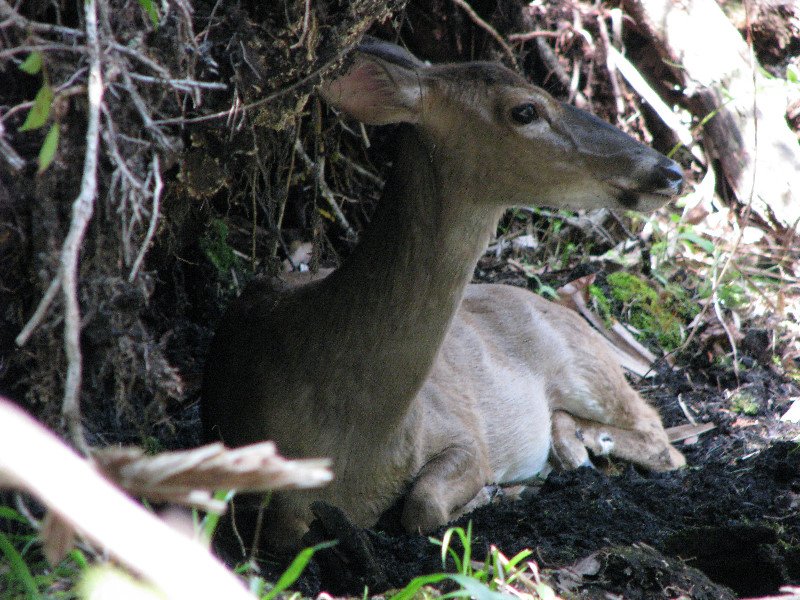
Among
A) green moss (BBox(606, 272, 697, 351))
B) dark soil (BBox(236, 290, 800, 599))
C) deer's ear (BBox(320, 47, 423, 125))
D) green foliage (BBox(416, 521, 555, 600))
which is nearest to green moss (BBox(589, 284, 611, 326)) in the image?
green moss (BBox(606, 272, 697, 351))

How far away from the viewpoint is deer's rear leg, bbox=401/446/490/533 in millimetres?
3568

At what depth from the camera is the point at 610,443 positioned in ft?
17.7

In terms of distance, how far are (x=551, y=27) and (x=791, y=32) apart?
2031 mm

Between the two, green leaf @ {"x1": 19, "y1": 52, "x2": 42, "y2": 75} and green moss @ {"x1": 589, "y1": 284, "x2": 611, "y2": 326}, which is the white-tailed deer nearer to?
green leaf @ {"x1": 19, "y1": 52, "x2": 42, "y2": 75}

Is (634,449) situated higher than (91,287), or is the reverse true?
(91,287)

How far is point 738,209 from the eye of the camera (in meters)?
6.44

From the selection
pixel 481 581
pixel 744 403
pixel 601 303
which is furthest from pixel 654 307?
pixel 481 581

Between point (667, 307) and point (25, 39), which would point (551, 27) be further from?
point (25, 39)

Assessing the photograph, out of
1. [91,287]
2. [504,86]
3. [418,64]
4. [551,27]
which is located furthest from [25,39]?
[551,27]

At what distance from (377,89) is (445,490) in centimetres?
189

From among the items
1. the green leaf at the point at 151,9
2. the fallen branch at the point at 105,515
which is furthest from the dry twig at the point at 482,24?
the fallen branch at the point at 105,515

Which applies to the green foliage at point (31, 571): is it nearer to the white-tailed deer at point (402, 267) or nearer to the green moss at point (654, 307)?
the white-tailed deer at point (402, 267)

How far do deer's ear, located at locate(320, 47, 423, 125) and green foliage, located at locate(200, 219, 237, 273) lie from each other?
1539 millimetres

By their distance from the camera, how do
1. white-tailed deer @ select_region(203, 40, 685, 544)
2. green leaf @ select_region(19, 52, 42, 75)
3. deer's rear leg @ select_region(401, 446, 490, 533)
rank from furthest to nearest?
deer's rear leg @ select_region(401, 446, 490, 533)
white-tailed deer @ select_region(203, 40, 685, 544)
green leaf @ select_region(19, 52, 42, 75)
